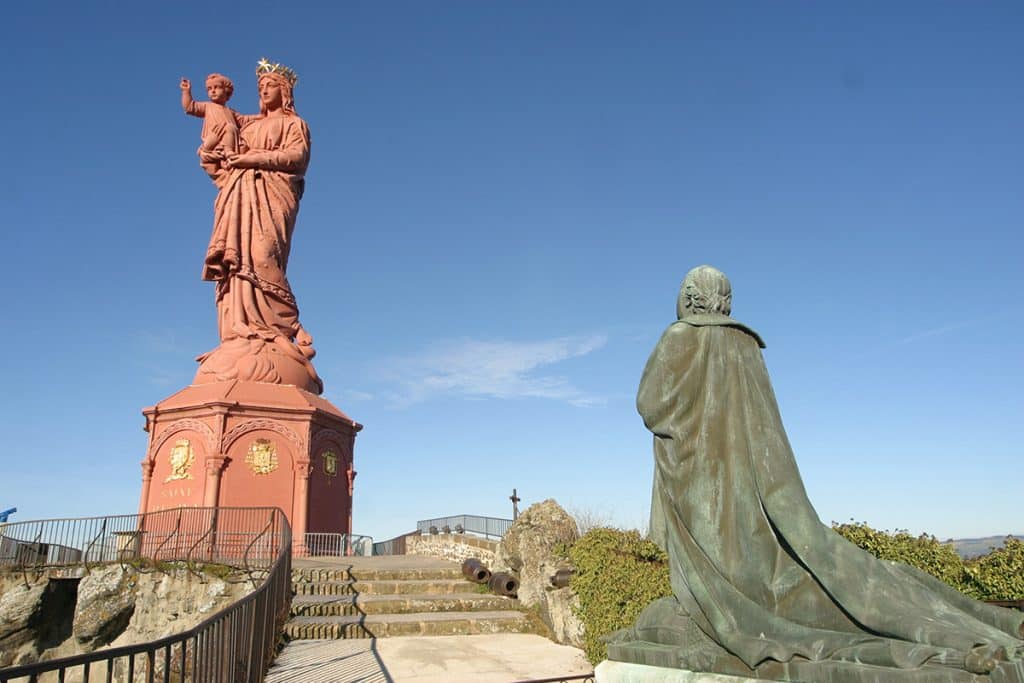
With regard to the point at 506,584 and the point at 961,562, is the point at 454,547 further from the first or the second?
the point at 961,562

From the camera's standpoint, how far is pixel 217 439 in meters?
20.7

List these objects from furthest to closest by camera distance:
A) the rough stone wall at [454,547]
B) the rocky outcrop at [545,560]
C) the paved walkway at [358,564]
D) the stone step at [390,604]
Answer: the rough stone wall at [454,547] < the paved walkway at [358,564] < the stone step at [390,604] < the rocky outcrop at [545,560]

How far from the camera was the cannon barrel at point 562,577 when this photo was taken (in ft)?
34.4

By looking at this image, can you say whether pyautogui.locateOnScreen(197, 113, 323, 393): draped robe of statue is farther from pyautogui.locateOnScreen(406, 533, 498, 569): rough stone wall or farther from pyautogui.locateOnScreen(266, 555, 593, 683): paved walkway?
pyautogui.locateOnScreen(266, 555, 593, 683): paved walkway

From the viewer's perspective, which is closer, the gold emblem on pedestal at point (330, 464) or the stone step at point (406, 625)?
the stone step at point (406, 625)

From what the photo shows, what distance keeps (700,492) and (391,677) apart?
19.9 feet

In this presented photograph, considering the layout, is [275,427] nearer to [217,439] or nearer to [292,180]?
[217,439]

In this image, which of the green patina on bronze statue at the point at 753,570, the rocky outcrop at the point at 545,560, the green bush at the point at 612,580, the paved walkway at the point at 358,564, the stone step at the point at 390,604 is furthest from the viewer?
the paved walkway at the point at 358,564

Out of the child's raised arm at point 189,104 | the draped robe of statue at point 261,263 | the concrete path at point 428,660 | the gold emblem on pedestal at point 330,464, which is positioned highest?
the child's raised arm at point 189,104

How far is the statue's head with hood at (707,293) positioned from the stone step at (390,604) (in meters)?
9.79

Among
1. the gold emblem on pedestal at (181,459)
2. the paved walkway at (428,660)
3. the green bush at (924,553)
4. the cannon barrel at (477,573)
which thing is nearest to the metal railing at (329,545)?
the gold emblem on pedestal at (181,459)

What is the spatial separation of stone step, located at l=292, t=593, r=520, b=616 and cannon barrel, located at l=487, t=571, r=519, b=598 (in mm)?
196

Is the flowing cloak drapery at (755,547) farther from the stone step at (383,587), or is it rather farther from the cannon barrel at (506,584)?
the stone step at (383,587)

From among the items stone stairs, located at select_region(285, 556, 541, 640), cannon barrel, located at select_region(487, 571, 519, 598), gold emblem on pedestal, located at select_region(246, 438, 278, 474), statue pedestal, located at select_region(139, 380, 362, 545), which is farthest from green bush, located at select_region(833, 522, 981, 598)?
gold emblem on pedestal, located at select_region(246, 438, 278, 474)
